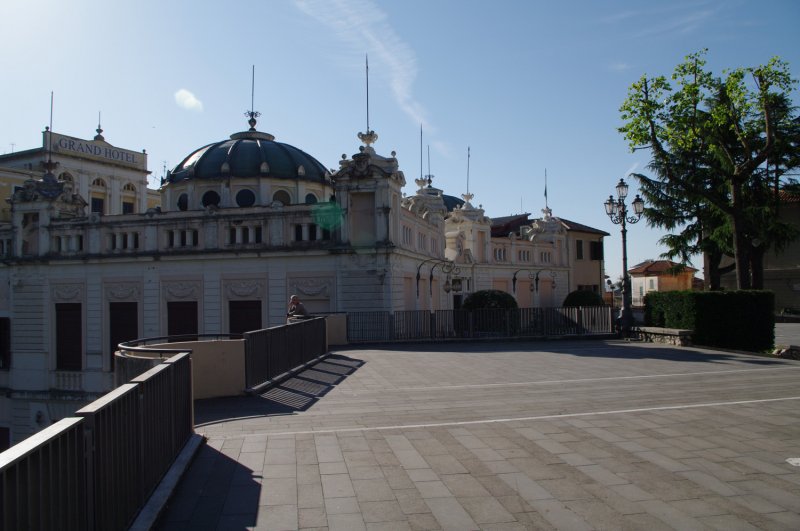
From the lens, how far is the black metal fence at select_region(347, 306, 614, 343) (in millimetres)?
23922

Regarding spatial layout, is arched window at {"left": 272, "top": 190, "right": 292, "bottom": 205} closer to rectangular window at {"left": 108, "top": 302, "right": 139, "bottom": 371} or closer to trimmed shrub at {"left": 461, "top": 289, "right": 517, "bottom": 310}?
rectangular window at {"left": 108, "top": 302, "right": 139, "bottom": 371}

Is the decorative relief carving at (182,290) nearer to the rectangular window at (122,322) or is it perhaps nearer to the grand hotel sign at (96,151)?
the rectangular window at (122,322)

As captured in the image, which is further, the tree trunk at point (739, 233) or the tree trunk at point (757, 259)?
the tree trunk at point (757, 259)

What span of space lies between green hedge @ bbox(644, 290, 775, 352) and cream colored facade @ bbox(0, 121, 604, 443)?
12.1 metres

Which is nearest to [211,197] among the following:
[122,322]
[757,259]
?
[122,322]

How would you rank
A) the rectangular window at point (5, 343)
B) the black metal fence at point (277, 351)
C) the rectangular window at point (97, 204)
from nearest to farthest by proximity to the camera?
1. the black metal fence at point (277, 351)
2. the rectangular window at point (5, 343)
3. the rectangular window at point (97, 204)

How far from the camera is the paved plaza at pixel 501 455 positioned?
5441mm

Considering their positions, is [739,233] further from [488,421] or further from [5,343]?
[5,343]

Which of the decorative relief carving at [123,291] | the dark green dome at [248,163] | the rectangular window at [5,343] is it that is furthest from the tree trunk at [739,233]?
the rectangular window at [5,343]

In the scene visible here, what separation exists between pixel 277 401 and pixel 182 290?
21.8 m

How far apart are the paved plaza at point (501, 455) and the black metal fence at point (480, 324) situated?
1037 centimetres

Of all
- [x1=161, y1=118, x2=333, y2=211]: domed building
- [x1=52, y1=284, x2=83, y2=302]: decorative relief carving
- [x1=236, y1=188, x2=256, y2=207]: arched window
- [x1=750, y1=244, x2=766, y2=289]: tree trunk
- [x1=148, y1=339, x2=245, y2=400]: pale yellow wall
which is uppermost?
[x1=161, y1=118, x2=333, y2=211]: domed building

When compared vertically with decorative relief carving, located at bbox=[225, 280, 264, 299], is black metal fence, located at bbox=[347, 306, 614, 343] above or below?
below

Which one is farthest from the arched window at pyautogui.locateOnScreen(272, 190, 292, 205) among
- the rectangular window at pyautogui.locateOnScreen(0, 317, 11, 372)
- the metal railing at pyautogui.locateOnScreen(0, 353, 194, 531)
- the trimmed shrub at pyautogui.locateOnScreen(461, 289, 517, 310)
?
the metal railing at pyautogui.locateOnScreen(0, 353, 194, 531)
